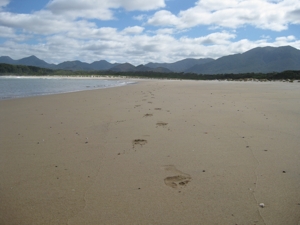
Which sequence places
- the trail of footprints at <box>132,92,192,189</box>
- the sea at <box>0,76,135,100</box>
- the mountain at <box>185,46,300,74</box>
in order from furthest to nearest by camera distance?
the mountain at <box>185,46,300,74</box>, the sea at <box>0,76,135,100</box>, the trail of footprints at <box>132,92,192,189</box>

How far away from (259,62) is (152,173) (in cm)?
14704

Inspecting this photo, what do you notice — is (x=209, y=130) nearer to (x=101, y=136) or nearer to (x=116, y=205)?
(x=101, y=136)

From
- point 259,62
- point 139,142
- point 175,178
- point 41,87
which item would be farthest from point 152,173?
point 259,62

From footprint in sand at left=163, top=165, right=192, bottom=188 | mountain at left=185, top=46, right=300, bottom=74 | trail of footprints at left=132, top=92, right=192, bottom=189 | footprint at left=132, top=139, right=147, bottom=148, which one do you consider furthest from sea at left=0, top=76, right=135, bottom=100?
mountain at left=185, top=46, right=300, bottom=74

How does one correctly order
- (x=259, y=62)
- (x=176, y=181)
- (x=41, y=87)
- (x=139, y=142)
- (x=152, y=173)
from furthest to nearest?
(x=259, y=62) → (x=41, y=87) → (x=139, y=142) → (x=152, y=173) → (x=176, y=181)

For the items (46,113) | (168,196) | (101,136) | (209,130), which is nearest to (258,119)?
(209,130)

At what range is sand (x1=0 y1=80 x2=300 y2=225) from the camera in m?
2.38

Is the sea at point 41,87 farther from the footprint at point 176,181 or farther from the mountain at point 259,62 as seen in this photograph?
the mountain at point 259,62

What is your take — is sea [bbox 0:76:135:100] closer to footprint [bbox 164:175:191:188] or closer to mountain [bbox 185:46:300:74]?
footprint [bbox 164:175:191:188]

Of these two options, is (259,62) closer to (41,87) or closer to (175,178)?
(41,87)

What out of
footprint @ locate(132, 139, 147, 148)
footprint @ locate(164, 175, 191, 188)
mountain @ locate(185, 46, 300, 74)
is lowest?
footprint @ locate(164, 175, 191, 188)

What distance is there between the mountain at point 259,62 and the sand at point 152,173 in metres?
121

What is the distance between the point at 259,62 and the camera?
5290 inches

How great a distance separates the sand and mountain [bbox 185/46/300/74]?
12060 cm
